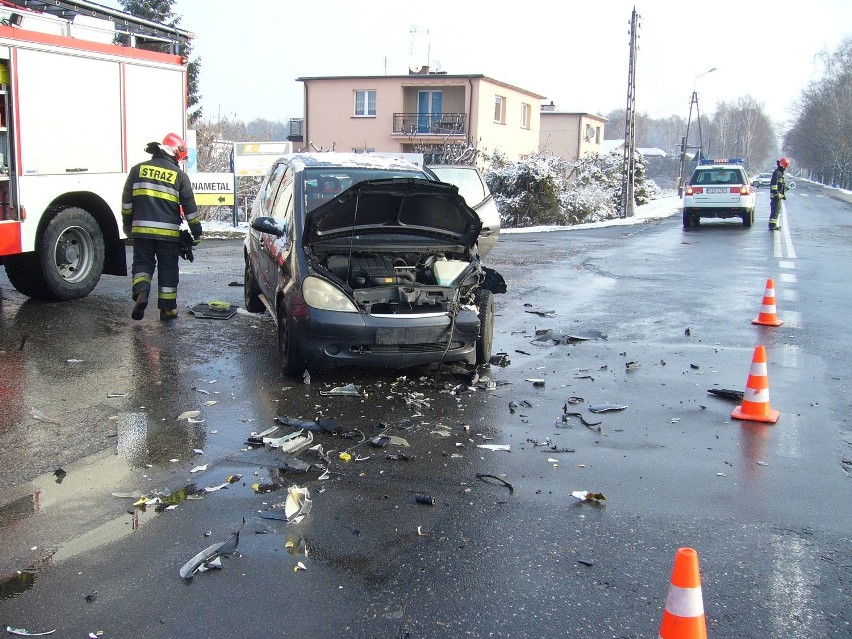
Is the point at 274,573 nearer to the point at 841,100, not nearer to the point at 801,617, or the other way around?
the point at 801,617

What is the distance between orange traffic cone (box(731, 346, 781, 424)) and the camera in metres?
6.03

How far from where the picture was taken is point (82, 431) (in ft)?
18.1

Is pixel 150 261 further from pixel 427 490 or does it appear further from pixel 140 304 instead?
pixel 427 490

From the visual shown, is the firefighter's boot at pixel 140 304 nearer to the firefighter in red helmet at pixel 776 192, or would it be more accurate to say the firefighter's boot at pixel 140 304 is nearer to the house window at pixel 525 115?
the firefighter in red helmet at pixel 776 192

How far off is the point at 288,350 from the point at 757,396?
143 inches

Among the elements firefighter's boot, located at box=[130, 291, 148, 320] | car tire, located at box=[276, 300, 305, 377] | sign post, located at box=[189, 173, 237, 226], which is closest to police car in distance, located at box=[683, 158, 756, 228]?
sign post, located at box=[189, 173, 237, 226]

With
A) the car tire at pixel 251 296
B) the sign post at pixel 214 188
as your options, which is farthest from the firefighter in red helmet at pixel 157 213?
the sign post at pixel 214 188

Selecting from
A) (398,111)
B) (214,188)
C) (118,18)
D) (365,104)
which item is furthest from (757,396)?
(365,104)

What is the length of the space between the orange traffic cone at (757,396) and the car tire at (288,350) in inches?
134

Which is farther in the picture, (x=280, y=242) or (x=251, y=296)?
(x=251, y=296)

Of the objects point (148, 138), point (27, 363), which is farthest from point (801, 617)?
point (148, 138)

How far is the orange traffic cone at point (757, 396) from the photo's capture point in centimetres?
603

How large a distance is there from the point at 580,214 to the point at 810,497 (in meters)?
25.9

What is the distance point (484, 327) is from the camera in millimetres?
7230
